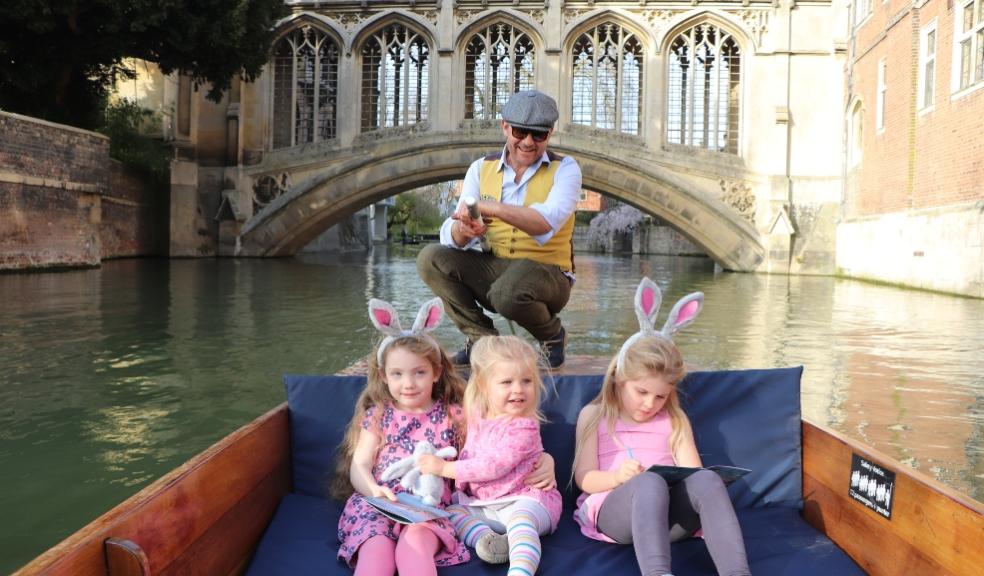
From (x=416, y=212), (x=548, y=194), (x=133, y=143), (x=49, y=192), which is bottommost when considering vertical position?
(x=548, y=194)

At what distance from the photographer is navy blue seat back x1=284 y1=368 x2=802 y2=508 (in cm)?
251

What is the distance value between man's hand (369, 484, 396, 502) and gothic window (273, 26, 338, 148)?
16946 mm

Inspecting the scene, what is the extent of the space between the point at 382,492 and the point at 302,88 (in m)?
17.6

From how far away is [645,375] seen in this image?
233 cm

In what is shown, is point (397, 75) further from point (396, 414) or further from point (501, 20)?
point (396, 414)

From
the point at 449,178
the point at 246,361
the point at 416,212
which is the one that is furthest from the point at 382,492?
the point at 416,212

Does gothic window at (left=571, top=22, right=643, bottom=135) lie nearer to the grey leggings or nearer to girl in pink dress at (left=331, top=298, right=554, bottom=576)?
girl in pink dress at (left=331, top=298, right=554, bottom=576)

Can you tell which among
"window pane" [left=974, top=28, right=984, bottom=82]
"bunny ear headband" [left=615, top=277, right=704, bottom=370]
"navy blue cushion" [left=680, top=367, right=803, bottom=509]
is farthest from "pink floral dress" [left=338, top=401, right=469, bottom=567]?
"window pane" [left=974, top=28, right=984, bottom=82]

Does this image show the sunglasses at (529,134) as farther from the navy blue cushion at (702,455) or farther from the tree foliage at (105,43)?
the tree foliage at (105,43)

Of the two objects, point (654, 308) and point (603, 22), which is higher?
point (603, 22)

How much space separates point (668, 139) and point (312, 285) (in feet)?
29.4

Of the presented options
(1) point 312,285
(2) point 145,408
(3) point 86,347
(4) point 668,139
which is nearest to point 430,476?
(2) point 145,408

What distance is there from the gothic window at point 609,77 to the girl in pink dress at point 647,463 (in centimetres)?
1563

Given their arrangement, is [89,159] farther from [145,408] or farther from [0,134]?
[145,408]
